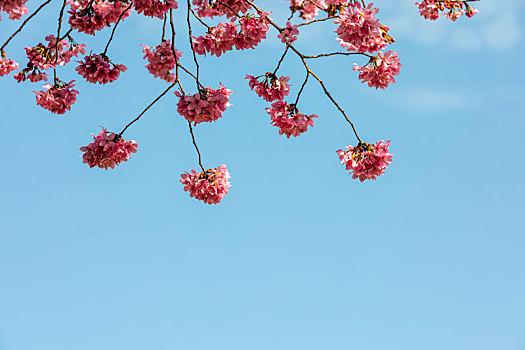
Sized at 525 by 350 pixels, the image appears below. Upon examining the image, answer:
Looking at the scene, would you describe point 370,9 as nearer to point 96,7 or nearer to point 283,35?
point 283,35

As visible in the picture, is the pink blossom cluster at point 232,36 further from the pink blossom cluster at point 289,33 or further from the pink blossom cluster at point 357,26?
the pink blossom cluster at point 357,26

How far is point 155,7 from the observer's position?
5.33 meters

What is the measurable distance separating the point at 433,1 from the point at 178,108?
12.0 ft

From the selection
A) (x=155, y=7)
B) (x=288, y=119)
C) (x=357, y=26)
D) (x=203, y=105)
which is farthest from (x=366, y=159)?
(x=155, y=7)

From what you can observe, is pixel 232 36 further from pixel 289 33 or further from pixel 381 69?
pixel 381 69

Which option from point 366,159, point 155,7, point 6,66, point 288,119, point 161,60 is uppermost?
point 6,66

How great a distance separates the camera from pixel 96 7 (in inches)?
266

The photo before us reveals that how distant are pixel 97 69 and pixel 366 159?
2940mm

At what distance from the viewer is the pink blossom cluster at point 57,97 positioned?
625 centimetres

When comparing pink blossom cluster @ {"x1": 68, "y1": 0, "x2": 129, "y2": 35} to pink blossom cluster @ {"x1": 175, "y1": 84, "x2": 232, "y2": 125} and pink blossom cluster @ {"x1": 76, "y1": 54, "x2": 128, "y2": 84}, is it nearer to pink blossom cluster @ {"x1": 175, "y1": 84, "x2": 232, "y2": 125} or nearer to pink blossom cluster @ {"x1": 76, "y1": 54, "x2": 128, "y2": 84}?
pink blossom cluster @ {"x1": 76, "y1": 54, "x2": 128, "y2": 84}

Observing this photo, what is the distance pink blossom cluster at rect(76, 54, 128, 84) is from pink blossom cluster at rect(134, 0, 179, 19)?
980 mm

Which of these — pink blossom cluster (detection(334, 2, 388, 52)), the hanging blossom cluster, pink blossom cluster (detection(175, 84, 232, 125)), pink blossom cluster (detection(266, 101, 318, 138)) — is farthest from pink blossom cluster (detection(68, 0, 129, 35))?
pink blossom cluster (detection(334, 2, 388, 52))

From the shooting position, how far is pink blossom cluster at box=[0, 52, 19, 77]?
714cm

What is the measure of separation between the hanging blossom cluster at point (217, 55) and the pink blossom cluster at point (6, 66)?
1.01 ft
